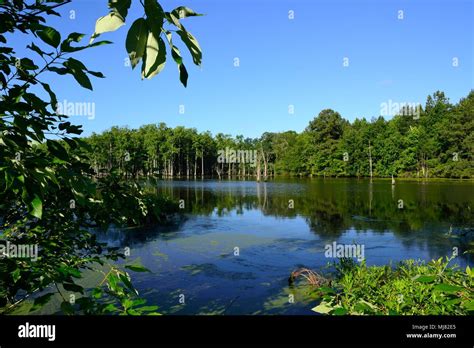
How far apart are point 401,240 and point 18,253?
16.9 metres

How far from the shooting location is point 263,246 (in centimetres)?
1605

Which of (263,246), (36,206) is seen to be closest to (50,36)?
(36,206)

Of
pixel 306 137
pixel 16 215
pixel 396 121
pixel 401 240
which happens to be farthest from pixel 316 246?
pixel 306 137

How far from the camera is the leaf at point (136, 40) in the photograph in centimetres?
92

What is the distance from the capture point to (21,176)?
1297mm

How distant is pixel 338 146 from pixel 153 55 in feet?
302

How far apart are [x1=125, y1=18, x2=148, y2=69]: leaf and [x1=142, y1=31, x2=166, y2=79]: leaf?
0.01m

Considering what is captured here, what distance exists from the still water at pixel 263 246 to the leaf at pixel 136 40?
8.10m

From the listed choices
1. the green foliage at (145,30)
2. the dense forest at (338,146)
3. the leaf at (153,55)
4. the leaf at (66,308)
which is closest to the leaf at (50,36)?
the green foliage at (145,30)

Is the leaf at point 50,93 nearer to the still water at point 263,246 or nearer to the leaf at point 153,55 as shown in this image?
the leaf at point 153,55

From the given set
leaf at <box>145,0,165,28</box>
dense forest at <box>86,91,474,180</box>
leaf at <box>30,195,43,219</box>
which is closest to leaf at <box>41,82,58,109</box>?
leaf at <box>30,195,43,219</box>

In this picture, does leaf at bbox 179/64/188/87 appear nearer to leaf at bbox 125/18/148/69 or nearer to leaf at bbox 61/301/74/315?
leaf at bbox 125/18/148/69

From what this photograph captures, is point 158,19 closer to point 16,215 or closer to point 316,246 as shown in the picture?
point 16,215
